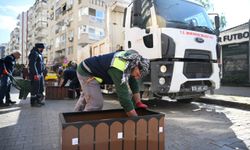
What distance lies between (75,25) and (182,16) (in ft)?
107

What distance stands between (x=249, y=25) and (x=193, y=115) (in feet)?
34.8

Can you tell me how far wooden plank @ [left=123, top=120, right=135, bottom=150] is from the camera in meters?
2.74

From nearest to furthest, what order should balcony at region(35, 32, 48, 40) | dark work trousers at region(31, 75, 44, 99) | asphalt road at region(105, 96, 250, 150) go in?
asphalt road at region(105, 96, 250, 150) → dark work trousers at region(31, 75, 44, 99) → balcony at region(35, 32, 48, 40)

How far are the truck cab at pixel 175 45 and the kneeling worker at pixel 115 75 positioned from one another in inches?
97.9

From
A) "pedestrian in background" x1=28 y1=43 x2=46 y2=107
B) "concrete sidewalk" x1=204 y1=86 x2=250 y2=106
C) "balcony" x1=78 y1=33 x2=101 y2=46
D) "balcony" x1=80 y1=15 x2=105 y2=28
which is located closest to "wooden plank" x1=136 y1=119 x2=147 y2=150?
"pedestrian in background" x1=28 y1=43 x2=46 y2=107

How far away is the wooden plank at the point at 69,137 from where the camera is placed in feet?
8.18

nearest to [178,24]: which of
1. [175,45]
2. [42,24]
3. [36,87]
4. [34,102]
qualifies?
[175,45]

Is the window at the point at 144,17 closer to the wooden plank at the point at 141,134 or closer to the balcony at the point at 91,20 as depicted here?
the wooden plank at the point at 141,134

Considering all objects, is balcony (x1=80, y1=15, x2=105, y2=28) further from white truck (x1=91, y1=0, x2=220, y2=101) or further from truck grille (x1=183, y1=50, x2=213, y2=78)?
truck grille (x1=183, y1=50, x2=213, y2=78)

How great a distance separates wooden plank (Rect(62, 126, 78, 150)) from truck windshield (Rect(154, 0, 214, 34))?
4.23 metres

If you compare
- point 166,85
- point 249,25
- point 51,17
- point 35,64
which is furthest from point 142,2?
point 51,17

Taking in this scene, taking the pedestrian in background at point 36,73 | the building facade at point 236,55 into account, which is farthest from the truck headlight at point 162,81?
the building facade at point 236,55

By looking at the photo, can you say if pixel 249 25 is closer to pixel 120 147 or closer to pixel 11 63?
pixel 11 63

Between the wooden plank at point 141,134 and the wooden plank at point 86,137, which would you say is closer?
the wooden plank at point 86,137
